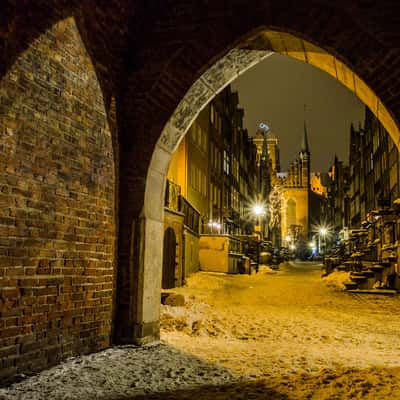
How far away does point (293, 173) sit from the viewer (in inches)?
3994

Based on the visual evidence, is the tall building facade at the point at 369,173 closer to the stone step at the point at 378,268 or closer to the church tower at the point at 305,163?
the stone step at the point at 378,268

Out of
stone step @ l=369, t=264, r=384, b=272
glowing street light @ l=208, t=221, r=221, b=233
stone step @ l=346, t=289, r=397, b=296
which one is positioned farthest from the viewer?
glowing street light @ l=208, t=221, r=221, b=233

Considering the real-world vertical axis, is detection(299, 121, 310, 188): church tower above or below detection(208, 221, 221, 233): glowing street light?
above

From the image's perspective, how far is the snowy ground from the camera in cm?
479

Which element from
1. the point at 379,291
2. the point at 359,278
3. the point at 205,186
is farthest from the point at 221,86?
the point at 205,186

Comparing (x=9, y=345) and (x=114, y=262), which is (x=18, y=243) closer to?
(x=9, y=345)

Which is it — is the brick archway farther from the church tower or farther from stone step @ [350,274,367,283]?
the church tower

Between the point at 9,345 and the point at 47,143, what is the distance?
2324 millimetres

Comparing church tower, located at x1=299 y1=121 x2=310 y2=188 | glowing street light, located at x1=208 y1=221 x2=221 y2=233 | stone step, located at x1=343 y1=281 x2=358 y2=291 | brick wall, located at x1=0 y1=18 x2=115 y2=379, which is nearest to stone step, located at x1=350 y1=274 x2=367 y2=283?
stone step, located at x1=343 y1=281 x2=358 y2=291

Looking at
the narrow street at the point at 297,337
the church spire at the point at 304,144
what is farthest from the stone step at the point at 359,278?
the church spire at the point at 304,144

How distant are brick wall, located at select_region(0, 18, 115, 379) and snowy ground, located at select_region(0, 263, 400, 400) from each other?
1.64 feet

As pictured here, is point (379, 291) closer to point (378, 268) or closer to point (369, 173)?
point (378, 268)

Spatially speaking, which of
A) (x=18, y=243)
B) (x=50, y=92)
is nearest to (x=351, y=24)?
(x=50, y=92)

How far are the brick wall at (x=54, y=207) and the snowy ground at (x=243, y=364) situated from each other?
501 millimetres
